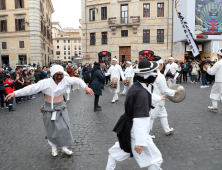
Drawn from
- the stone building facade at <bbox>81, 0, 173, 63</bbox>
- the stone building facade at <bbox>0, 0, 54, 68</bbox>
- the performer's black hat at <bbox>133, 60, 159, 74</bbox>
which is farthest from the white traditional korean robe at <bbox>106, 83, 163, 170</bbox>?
the stone building facade at <bbox>0, 0, 54, 68</bbox>

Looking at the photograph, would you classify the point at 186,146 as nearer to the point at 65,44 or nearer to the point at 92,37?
the point at 92,37

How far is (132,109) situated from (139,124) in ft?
0.75

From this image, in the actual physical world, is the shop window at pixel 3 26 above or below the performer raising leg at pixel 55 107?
above

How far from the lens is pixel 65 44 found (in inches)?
4365

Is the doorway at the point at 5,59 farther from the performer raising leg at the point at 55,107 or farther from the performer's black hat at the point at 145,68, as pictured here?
the performer's black hat at the point at 145,68

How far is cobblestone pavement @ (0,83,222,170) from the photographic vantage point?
374cm

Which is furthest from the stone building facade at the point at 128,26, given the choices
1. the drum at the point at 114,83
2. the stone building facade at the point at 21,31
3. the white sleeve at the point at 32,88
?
the white sleeve at the point at 32,88

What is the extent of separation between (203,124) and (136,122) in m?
4.19

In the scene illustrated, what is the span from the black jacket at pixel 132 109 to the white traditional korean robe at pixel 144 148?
2.7 inches

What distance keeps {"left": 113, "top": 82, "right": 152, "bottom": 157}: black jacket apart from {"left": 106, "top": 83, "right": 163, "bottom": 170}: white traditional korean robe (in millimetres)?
68

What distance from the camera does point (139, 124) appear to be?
2.55 m

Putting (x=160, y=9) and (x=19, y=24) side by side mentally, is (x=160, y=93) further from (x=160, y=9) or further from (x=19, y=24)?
(x=19, y=24)

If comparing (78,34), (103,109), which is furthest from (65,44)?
(103,109)

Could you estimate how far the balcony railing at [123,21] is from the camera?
28.6 metres
